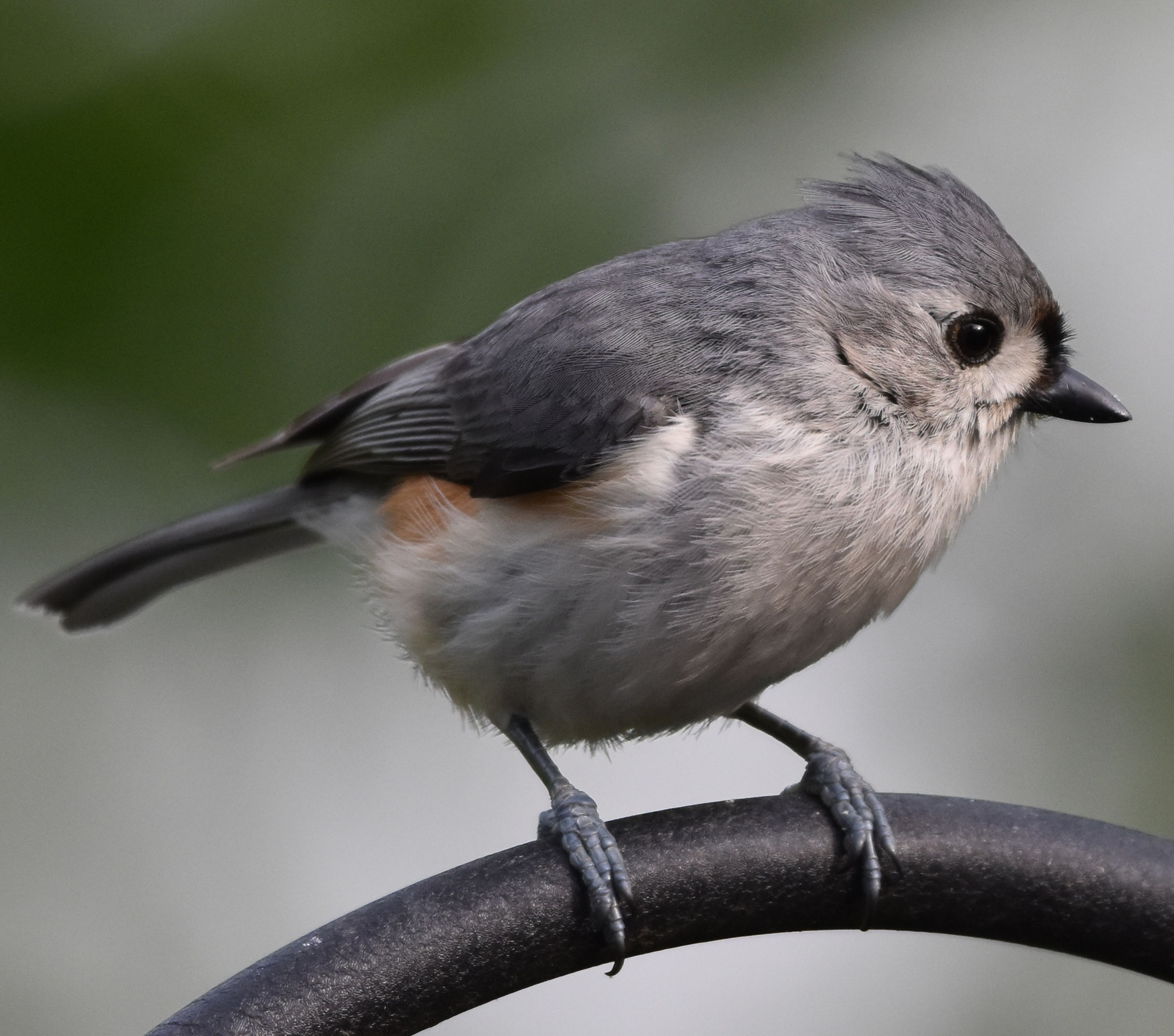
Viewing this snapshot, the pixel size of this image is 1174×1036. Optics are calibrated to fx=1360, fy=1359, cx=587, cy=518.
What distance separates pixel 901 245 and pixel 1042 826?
0.92 m

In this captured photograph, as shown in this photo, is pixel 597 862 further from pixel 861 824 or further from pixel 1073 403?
pixel 1073 403

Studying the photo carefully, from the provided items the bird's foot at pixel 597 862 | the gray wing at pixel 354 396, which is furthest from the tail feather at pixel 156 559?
the bird's foot at pixel 597 862

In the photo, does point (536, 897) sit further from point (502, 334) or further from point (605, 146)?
point (605, 146)

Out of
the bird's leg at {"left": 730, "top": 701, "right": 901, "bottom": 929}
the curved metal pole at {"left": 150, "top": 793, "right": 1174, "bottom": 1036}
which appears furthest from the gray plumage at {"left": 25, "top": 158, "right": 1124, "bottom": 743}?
the curved metal pole at {"left": 150, "top": 793, "right": 1174, "bottom": 1036}

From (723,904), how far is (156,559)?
1546 millimetres

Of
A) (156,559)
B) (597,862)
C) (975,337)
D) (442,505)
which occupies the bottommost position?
(597,862)

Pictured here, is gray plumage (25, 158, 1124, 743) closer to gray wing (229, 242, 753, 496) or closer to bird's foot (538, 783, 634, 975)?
gray wing (229, 242, 753, 496)

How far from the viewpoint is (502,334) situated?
2.34 m

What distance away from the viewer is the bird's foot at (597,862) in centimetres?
155

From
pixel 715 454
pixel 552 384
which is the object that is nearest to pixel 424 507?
pixel 552 384

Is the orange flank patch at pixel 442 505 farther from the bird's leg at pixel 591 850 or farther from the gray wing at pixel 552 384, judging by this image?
the bird's leg at pixel 591 850

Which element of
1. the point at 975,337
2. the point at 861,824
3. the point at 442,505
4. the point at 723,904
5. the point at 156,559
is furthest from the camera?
the point at 156,559

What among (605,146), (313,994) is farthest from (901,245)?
(313,994)

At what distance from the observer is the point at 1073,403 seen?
6.77 ft
